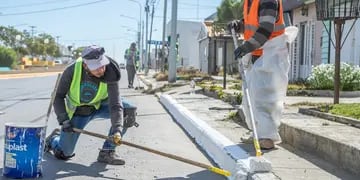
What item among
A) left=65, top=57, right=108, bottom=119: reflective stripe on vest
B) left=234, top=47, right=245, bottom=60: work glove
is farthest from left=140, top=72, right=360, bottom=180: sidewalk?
left=65, top=57, right=108, bottom=119: reflective stripe on vest

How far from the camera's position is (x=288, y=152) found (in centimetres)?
688

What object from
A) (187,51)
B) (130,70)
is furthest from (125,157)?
(187,51)

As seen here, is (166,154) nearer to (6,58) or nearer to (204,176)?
(204,176)

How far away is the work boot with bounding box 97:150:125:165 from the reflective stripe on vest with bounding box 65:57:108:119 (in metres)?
0.56

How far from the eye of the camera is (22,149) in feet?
19.2

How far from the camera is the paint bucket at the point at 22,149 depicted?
5.84 meters

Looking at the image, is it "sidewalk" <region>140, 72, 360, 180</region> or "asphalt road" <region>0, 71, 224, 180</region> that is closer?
"sidewalk" <region>140, 72, 360, 180</region>

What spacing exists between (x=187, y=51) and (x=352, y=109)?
69.2 metres

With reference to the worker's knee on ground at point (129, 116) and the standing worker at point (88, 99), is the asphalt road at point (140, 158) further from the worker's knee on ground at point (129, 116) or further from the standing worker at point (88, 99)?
the worker's knee on ground at point (129, 116)

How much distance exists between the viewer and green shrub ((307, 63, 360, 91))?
Answer: 14.4m

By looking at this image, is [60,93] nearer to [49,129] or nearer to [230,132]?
[230,132]

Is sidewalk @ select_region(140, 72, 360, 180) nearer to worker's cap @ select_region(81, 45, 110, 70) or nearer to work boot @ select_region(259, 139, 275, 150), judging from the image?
work boot @ select_region(259, 139, 275, 150)

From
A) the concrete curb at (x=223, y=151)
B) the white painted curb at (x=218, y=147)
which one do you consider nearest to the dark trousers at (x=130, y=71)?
the concrete curb at (x=223, y=151)

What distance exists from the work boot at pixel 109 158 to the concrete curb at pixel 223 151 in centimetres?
120
